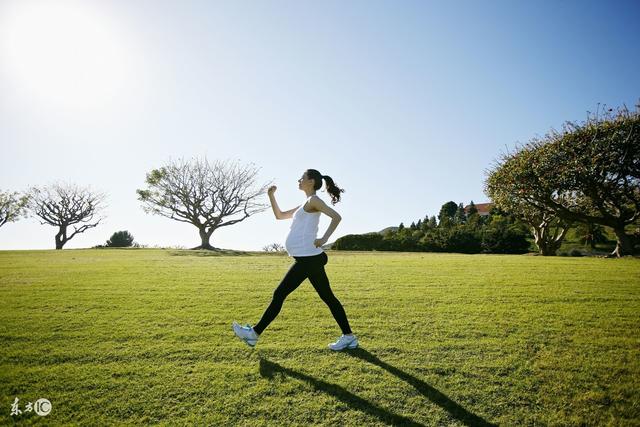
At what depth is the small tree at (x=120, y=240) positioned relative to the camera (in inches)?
2038

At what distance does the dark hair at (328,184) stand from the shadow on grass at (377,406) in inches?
99.8

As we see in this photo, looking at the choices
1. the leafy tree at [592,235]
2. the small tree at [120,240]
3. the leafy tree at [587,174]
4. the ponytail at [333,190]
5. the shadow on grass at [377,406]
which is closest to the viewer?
the shadow on grass at [377,406]

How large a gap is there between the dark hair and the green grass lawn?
7.70 feet

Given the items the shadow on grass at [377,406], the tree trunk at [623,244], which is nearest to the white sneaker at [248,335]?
the shadow on grass at [377,406]

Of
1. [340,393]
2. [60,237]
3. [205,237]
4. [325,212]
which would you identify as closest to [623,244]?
[325,212]

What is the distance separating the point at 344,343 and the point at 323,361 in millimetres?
531

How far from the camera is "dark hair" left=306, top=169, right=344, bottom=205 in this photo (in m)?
5.29

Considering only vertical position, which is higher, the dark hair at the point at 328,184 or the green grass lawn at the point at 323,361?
the dark hair at the point at 328,184

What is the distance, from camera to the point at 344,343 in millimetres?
4824

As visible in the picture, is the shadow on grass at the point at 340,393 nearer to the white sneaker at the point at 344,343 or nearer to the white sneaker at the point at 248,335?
the white sneaker at the point at 248,335

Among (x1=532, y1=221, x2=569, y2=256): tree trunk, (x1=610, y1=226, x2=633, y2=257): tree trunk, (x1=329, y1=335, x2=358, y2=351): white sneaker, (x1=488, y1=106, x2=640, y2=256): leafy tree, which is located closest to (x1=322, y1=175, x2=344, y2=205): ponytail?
(x1=329, y1=335, x2=358, y2=351): white sneaker

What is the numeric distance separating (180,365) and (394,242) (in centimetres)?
3551

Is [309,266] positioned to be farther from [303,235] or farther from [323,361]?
[323,361]

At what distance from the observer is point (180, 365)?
13.9 feet
